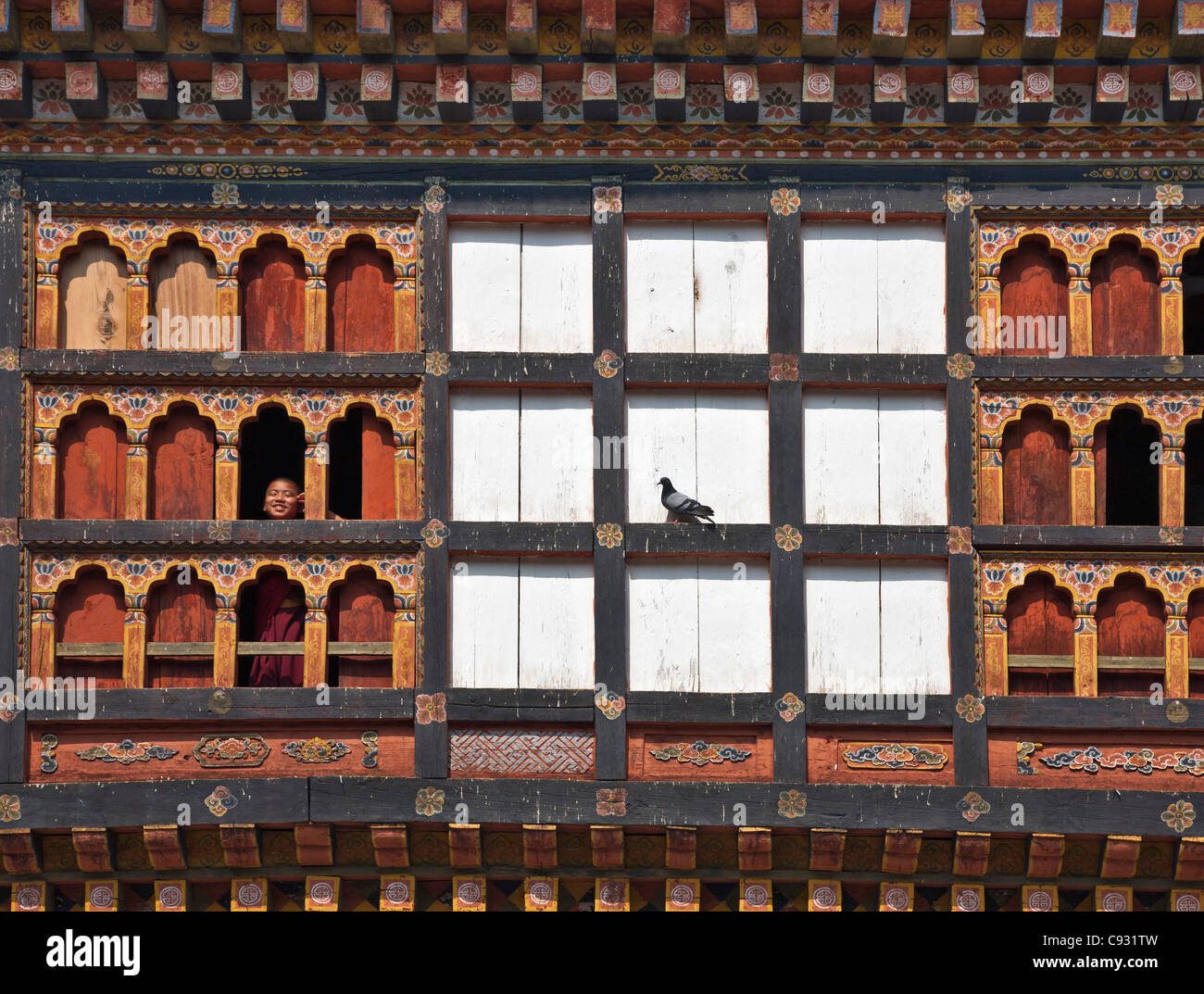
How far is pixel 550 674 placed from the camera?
10625 millimetres

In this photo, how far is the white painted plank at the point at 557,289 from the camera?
10883 millimetres

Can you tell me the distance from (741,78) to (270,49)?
311 centimetres

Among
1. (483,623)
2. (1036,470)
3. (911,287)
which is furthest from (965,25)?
(483,623)

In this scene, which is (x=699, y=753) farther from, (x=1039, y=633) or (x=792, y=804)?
(x=1039, y=633)

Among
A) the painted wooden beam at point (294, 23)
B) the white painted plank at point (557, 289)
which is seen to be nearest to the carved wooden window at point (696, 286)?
the white painted plank at point (557, 289)

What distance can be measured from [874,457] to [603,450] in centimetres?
180

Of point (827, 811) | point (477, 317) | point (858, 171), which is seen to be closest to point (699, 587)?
point (827, 811)

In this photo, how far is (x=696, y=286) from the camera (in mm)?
10930

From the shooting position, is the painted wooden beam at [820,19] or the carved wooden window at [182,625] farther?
the carved wooden window at [182,625]

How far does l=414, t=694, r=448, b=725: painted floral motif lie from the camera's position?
10.5 metres

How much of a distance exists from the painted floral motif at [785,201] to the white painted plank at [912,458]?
53.9 inches

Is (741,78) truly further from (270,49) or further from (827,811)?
(827,811)

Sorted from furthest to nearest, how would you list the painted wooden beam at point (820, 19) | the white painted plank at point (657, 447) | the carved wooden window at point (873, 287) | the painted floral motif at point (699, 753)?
the carved wooden window at point (873, 287) < the white painted plank at point (657, 447) < the painted floral motif at point (699, 753) < the painted wooden beam at point (820, 19)

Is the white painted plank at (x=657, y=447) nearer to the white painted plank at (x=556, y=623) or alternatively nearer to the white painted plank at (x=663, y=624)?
the white painted plank at (x=663, y=624)
